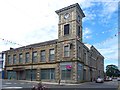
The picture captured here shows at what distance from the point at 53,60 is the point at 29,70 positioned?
8.61m

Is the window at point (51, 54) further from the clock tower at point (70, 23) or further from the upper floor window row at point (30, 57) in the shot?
the clock tower at point (70, 23)

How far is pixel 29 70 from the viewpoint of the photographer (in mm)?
51031

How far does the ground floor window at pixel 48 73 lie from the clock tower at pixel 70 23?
7.07m

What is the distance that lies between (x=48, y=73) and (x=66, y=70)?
17.9ft

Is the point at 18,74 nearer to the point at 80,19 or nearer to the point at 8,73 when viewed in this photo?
the point at 8,73

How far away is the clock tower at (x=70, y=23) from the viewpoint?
140 feet

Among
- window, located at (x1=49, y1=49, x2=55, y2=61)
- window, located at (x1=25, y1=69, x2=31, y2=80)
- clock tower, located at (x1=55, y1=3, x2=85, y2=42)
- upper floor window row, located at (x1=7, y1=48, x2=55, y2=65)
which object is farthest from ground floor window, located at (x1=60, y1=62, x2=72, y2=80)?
window, located at (x1=25, y1=69, x2=31, y2=80)

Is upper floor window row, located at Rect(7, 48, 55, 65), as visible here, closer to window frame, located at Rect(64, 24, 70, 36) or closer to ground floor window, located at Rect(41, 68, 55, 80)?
ground floor window, located at Rect(41, 68, 55, 80)

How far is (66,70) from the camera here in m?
42.4

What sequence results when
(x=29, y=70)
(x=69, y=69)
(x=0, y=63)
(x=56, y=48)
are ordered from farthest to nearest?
(x=29, y=70)
(x=56, y=48)
(x=69, y=69)
(x=0, y=63)

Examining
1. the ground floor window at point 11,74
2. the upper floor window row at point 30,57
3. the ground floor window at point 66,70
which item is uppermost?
the upper floor window row at point 30,57

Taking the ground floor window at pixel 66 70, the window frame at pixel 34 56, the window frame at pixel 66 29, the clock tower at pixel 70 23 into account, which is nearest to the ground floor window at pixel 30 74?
the window frame at pixel 34 56

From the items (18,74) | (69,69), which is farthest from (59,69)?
(18,74)

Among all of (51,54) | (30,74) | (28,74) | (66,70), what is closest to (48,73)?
(51,54)
